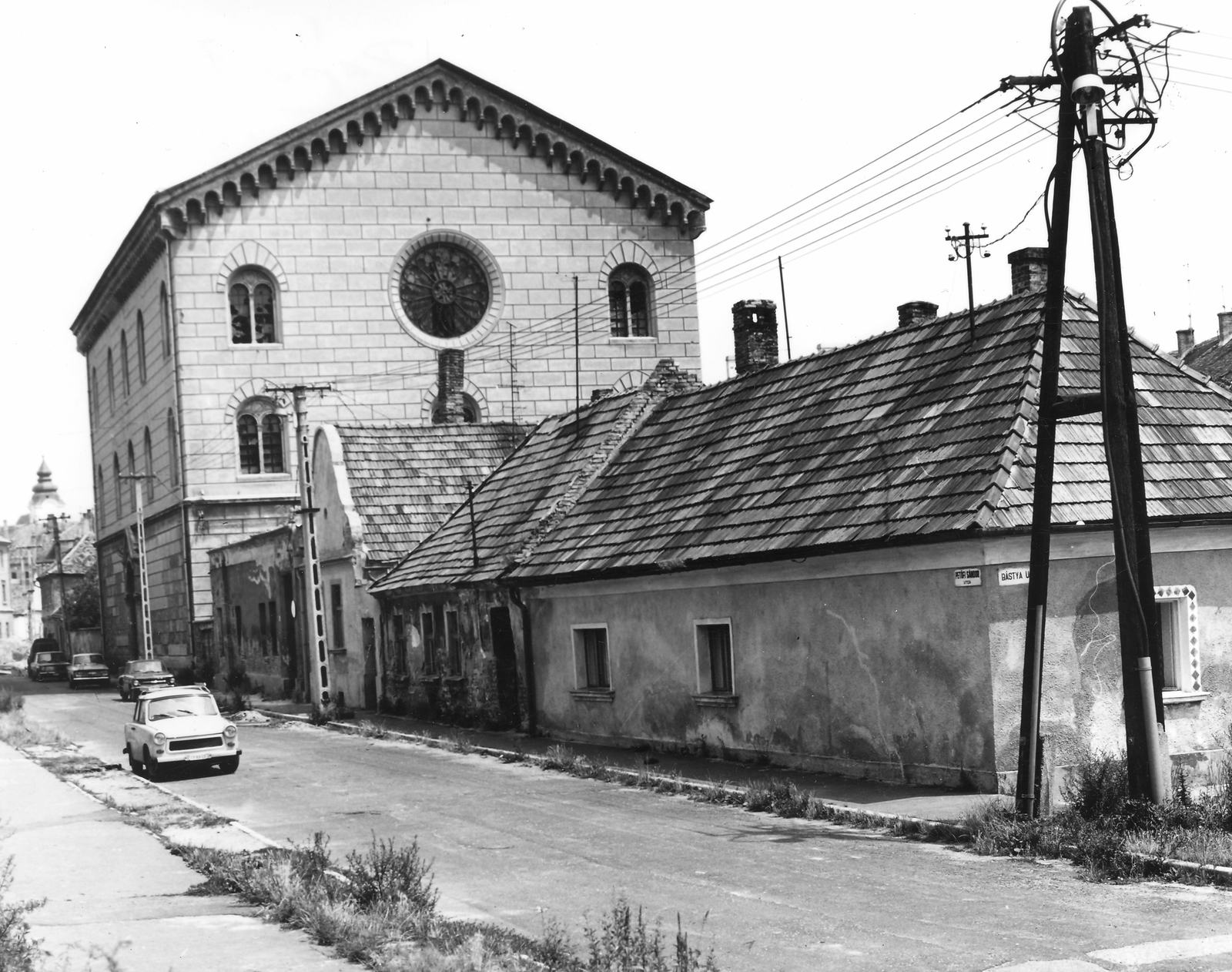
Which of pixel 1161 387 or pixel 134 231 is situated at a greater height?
pixel 134 231

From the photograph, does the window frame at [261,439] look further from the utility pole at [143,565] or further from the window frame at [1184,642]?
the window frame at [1184,642]

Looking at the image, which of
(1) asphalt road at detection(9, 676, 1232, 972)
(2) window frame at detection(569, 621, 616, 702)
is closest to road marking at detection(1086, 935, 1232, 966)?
(1) asphalt road at detection(9, 676, 1232, 972)

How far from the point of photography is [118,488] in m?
63.4

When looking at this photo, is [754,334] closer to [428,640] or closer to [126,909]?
[428,640]

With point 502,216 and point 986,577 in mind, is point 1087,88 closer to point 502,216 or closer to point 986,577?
point 986,577

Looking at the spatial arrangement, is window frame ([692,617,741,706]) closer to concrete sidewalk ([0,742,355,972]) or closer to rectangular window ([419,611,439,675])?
concrete sidewalk ([0,742,355,972])

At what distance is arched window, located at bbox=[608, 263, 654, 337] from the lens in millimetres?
52500

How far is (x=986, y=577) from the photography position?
53.0ft

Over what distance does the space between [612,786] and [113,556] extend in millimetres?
52334

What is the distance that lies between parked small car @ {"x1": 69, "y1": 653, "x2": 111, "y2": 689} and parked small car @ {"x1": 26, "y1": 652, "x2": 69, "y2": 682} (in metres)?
10.5

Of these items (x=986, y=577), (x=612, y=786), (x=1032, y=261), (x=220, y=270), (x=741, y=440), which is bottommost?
(x=612, y=786)

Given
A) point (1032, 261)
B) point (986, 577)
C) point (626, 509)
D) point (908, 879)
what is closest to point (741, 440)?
point (626, 509)

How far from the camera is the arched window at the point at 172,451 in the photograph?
49875 mm

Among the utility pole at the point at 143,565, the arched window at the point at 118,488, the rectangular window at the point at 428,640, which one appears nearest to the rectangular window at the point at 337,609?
the rectangular window at the point at 428,640
